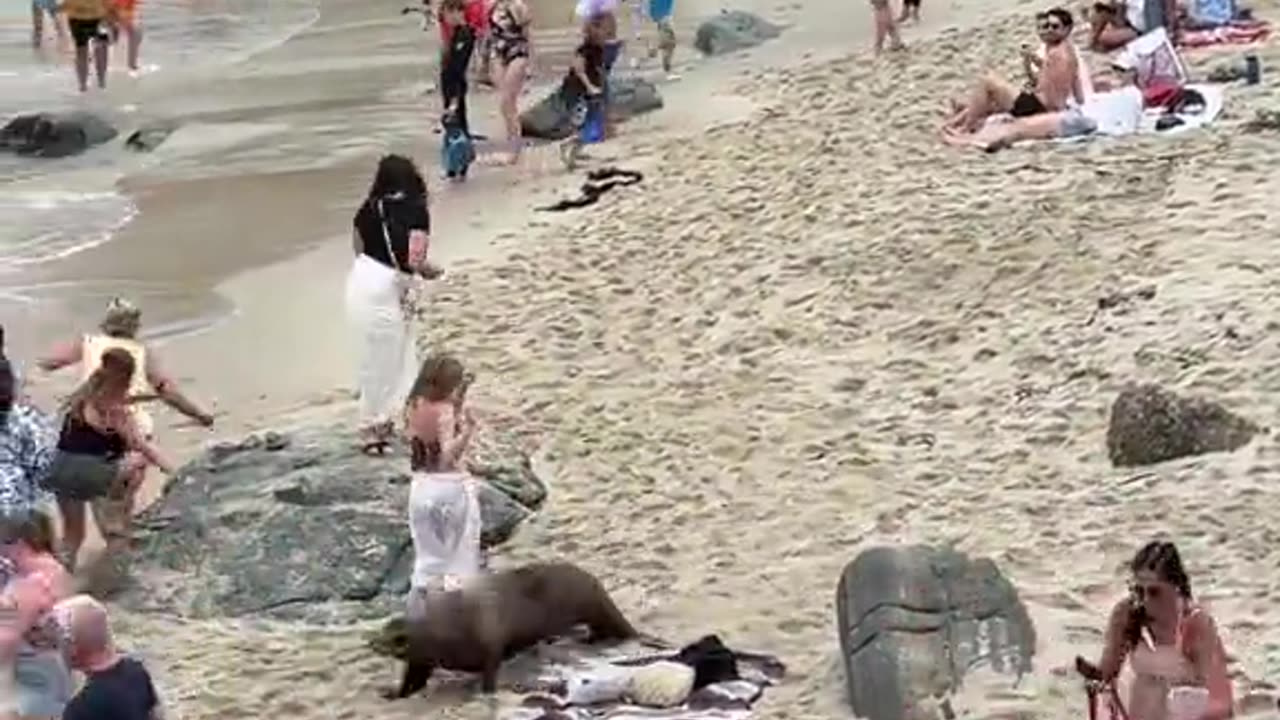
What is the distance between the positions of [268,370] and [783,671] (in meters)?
5.40

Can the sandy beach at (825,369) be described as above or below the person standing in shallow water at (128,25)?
above

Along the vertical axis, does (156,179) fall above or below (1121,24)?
below

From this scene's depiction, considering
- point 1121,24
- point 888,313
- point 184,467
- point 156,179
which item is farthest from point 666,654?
point 156,179

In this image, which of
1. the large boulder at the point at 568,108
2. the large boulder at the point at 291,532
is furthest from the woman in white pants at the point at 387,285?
the large boulder at the point at 568,108

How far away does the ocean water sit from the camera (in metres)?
16.3

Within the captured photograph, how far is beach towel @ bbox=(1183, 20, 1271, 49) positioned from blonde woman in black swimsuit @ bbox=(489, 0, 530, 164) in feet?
14.2

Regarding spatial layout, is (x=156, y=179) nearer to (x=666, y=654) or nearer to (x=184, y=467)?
(x=184, y=467)

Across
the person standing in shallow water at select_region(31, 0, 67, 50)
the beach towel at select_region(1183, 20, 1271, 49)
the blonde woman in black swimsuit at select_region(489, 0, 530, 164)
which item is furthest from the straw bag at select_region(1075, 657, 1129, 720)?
the person standing in shallow water at select_region(31, 0, 67, 50)

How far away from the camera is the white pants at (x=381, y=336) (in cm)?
927

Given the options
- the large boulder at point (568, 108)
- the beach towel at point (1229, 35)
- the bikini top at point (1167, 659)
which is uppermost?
the bikini top at point (1167, 659)

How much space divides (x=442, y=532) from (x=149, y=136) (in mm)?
12615

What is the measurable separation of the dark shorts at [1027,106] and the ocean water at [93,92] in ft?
20.0

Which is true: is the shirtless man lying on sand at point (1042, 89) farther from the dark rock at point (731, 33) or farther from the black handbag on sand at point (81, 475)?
the dark rock at point (731, 33)

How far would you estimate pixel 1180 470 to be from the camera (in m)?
8.34
